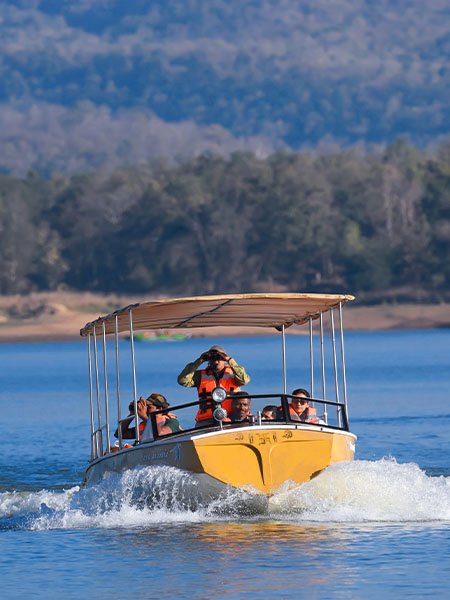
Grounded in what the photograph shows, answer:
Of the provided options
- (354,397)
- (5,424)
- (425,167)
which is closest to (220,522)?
(5,424)

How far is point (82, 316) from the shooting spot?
107062 mm

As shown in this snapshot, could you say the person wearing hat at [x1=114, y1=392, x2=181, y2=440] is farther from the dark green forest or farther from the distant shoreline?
the dark green forest

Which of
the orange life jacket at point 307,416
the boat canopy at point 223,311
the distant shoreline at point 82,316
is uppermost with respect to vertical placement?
the distant shoreline at point 82,316

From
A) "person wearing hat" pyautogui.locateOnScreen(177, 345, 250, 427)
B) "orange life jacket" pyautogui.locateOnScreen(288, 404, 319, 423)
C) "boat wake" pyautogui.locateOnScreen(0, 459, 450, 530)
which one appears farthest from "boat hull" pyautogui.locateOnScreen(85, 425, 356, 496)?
"person wearing hat" pyautogui.locateOnScreen(177, 345, 250, 427)

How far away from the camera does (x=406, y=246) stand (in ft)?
340

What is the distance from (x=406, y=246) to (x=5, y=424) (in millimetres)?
74636

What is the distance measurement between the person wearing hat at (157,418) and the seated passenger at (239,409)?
0.81 metres

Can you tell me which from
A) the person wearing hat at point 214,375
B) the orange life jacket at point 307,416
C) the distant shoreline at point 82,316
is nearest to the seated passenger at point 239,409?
the orange life jacket at point 307,416

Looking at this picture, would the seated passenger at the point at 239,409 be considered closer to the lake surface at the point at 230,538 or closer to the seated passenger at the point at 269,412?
the seated passenger at the point at 269,412

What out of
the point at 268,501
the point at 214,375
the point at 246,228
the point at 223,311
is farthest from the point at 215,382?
the point at 246,228

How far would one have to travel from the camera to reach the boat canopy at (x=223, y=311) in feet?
46.6

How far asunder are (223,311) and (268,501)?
3.09 meters

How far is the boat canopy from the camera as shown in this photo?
1421 centimetres

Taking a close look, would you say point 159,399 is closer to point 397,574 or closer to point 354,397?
point 397,574
